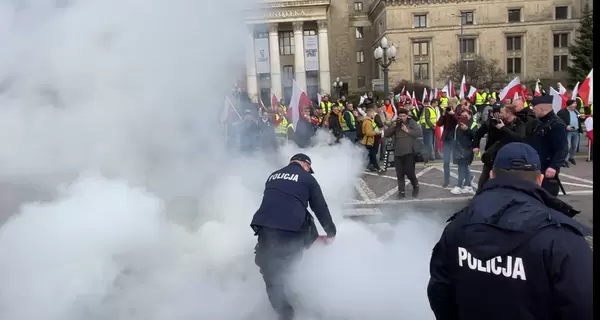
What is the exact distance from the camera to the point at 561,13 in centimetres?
5509

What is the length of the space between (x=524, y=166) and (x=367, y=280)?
2169 mm

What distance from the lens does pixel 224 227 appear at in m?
5.31

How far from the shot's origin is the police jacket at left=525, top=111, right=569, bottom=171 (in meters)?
5.90

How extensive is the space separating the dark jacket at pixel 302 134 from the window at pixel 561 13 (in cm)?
5152

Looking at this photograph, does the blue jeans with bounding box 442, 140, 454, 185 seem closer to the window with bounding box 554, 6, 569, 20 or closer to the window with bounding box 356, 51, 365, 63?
the window with bounding box 554, 6, 569, 20

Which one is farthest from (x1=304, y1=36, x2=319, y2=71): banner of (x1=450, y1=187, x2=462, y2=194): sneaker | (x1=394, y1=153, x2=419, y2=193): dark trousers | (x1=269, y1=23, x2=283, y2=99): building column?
(x1=450, y1=187, x2=462, y2=194): sneaker

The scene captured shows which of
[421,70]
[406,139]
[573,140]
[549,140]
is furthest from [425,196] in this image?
[421,70]

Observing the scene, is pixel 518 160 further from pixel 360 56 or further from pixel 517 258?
pixel 360 56

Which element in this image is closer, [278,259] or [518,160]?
[518,160]

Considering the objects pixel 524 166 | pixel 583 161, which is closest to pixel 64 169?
pixel 524 166

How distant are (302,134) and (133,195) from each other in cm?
744

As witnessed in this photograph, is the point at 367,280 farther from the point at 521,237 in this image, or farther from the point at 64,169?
the point at 64,169

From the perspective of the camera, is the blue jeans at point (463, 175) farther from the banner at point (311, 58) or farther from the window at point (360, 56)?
the window at point (360, 56)

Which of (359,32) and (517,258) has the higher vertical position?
(359,32)
